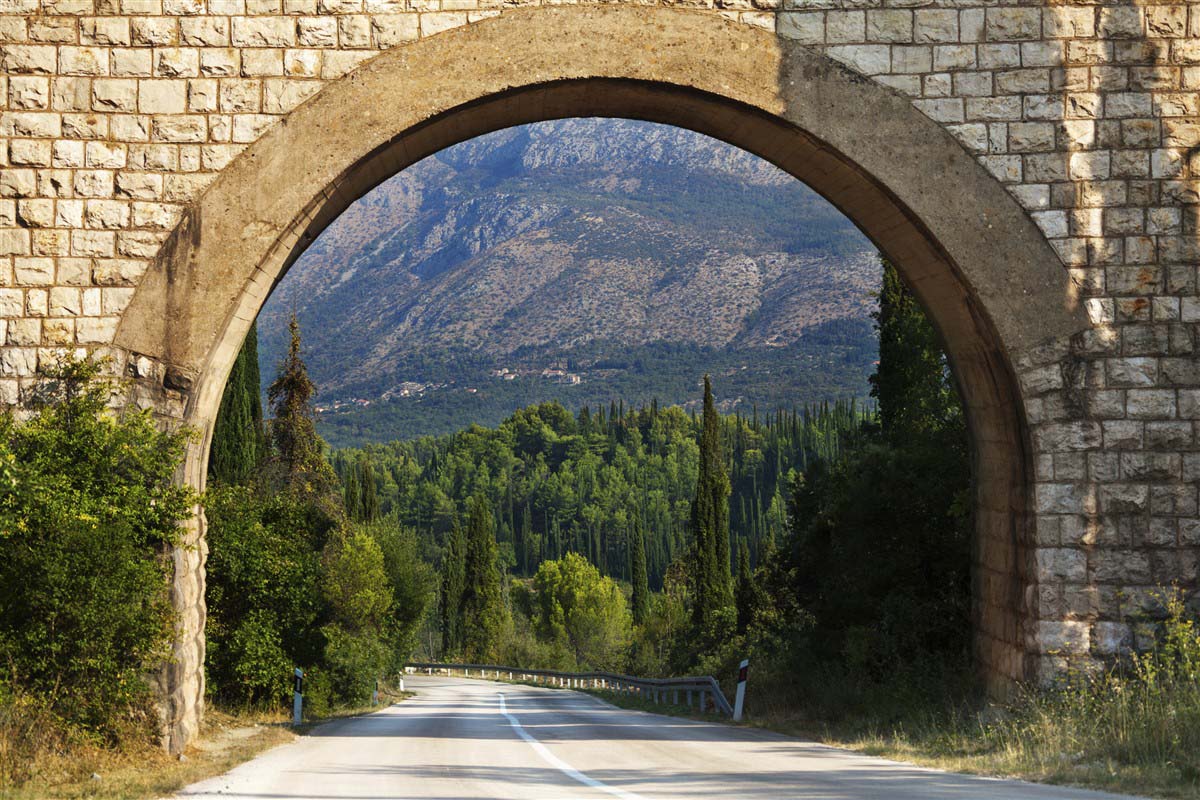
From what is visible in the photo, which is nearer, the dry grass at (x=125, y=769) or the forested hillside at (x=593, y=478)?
the dry grass at (x=125, y=769)

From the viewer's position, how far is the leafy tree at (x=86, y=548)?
28.8 ft

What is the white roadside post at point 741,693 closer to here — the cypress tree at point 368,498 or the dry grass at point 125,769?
the dry grass at point 125,769

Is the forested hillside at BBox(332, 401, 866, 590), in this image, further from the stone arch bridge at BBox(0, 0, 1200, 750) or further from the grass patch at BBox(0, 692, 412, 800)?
the stone arch bridge at BBox(0, 0, 1200, 750)

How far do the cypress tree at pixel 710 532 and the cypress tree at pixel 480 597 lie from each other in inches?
790

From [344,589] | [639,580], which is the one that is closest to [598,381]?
[639,580]

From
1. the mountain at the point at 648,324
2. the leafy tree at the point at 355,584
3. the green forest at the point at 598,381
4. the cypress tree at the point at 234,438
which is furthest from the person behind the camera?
the mountain at the point at 648,324

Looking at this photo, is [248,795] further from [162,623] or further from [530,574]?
[530,574]

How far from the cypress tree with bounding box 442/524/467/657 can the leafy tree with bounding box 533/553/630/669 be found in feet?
45.8

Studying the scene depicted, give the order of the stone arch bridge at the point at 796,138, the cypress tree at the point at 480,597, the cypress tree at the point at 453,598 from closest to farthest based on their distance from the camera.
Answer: the stone arch bridge at the point at 796,138, the cypress tree at the point at 480,597, the cypress tree at the point at 453,598

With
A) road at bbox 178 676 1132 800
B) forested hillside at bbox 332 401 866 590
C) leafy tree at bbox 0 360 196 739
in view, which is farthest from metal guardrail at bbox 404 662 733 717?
forested hillside at bbox 332 401 866 590

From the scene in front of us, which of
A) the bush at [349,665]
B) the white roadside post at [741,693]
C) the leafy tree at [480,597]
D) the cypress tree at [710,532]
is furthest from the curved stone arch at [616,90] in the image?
the leafy tree at [480,597]

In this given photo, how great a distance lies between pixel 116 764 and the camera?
8.85m

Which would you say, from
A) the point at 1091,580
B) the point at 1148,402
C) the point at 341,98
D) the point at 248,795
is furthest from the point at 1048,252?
the point at 248,795

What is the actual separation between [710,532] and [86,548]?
125 feet
